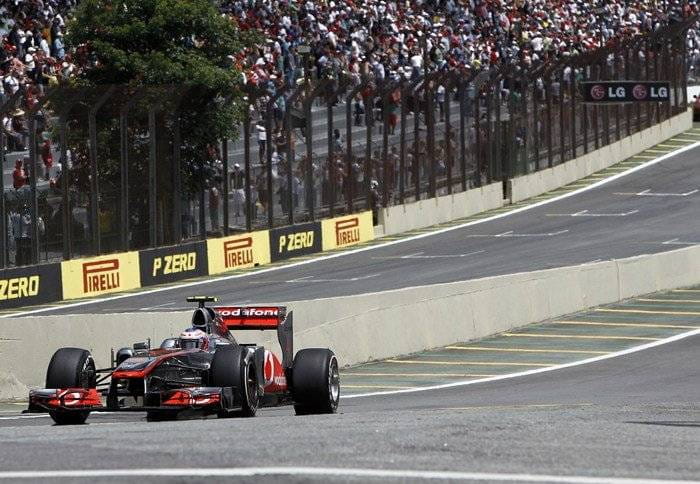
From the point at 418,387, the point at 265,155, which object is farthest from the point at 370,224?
the point at 418,387

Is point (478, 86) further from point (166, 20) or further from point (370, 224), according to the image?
point (166, 20)

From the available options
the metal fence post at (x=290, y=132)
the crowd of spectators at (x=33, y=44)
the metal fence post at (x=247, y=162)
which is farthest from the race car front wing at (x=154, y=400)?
the metal fence post at (x=290, y=132)

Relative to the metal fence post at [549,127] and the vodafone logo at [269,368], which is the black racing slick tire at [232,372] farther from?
the metal fence post at [549,127]

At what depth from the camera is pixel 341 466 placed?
1090 centimetres

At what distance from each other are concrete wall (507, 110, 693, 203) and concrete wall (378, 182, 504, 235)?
1.35m

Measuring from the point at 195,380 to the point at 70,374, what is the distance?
48.5 inches

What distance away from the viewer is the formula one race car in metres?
16.5

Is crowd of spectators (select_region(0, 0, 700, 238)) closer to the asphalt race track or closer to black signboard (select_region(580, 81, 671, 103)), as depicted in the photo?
black signboard (select_region(580, 81, 671, 103))

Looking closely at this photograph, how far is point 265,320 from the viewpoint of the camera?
62.6ft

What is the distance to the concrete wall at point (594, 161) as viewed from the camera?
57.7m

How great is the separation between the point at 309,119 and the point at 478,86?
34.3ft

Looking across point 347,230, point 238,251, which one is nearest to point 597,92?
point 347,230

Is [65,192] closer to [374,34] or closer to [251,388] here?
[251,388]

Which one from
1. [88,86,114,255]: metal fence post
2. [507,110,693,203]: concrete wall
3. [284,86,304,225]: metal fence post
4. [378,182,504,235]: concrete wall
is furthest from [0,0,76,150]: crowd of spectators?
[507,110,693,203]: concrete wall
